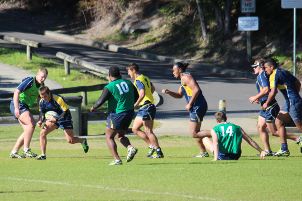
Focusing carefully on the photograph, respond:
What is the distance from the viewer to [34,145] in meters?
10.7

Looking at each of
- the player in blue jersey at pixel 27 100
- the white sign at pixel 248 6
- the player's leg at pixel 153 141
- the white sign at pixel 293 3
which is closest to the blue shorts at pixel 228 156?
the player's leg at pixel 153 141

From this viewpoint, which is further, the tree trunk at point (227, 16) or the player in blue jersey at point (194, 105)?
the tree trunk at point (227, 16)

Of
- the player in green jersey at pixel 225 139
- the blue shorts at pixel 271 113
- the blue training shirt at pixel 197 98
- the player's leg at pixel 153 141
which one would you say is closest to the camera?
the player in green jersey at pixel 225 139

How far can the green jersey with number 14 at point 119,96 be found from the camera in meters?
7.14

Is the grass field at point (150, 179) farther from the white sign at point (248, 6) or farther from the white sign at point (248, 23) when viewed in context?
the white sign at point (248, 6)

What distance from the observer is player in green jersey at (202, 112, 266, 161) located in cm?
729

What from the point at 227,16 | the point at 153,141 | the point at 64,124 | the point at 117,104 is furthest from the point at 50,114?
the point at 227,16

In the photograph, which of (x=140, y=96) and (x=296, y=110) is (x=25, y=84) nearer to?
(x=140, y=96)

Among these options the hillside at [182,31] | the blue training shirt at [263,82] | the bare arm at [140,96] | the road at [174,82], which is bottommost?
the road at [174,82]

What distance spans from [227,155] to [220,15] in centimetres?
2175

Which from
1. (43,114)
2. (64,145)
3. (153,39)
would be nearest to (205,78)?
(153,39)

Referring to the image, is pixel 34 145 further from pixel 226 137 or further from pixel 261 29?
pixel 261 29

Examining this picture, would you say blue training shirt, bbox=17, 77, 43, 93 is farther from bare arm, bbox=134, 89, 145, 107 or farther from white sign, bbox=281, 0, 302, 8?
white sign, bbox=281, 0, 302, 8

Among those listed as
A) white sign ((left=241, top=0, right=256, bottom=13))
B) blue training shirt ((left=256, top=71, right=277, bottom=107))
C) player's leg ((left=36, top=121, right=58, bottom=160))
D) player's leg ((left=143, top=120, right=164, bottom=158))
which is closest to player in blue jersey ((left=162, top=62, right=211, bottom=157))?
player's leg ((left=143, top=120, right=164, bottom=158))
